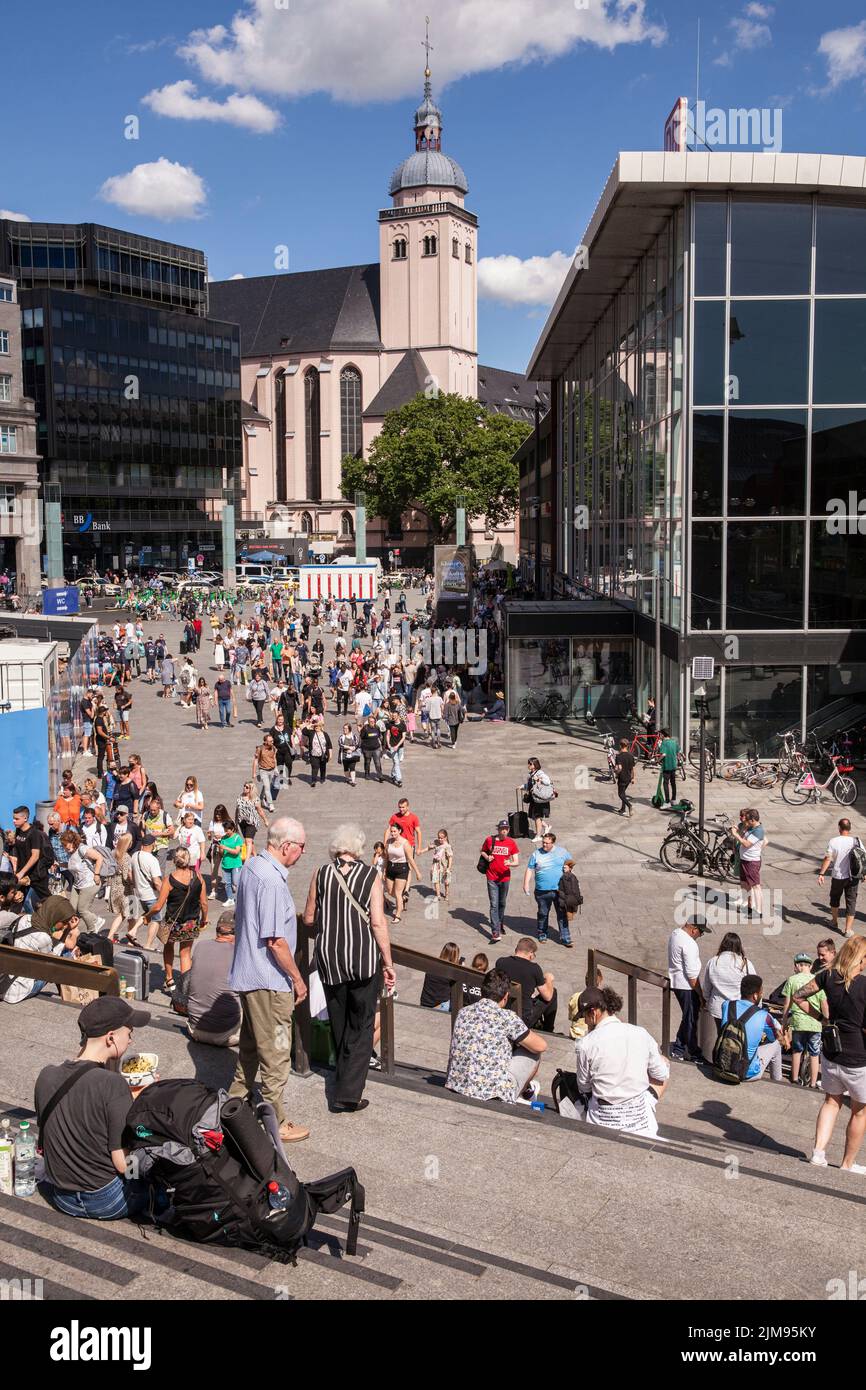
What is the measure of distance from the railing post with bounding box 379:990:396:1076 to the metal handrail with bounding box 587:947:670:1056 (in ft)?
7.93

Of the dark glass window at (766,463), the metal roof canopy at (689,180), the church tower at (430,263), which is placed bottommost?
the dark glass window at (766,463)

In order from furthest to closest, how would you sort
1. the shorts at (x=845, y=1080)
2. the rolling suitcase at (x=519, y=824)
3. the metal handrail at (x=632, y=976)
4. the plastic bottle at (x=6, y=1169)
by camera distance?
1. the rolling suitcase at (x=519, y=824)
2. the metal handrail at (x=632, y=976)
3. the shorts at (x=845, y=1080)
4. the plastic bottle at (x=6, y=1169)

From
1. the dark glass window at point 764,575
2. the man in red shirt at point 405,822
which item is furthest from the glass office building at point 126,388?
the man in red shirt at point 405,822

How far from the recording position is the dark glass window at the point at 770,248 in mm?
25203

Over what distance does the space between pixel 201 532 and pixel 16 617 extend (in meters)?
76.6

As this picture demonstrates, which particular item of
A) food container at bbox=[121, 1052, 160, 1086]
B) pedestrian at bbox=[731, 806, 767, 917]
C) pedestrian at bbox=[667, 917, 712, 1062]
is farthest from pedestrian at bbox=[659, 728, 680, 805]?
food container at bbox=[121, 1052, 160, 1086]

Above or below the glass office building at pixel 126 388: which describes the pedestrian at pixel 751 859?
below

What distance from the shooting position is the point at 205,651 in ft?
156

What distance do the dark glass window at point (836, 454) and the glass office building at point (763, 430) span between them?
1.1 inches

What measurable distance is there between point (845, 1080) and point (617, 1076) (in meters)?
1.49

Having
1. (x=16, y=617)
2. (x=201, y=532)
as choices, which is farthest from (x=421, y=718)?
(x=201, y=532)

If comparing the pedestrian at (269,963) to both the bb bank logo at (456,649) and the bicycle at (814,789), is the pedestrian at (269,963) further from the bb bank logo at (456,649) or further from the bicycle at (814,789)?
the bb bank logo at (456,649)

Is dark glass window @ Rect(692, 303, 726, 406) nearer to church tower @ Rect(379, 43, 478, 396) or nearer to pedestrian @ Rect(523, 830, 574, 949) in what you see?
pedestrian @ Rect(523, 830, 574, 949)
